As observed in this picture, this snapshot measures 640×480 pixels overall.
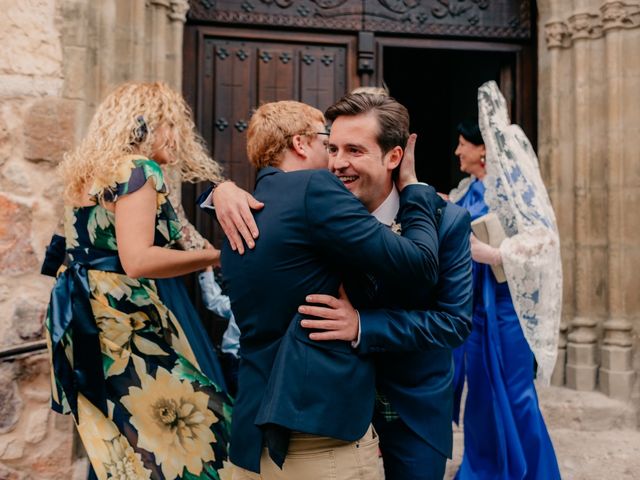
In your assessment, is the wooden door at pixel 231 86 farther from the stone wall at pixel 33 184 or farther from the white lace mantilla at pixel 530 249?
the white lace mantilla at pixel 530 249

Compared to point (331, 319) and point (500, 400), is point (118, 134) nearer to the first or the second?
point (331, 319)

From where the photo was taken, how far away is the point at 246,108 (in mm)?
4051

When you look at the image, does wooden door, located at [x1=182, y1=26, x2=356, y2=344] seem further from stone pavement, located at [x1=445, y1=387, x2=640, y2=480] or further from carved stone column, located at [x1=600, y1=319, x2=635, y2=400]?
carved stone column, located at [x1=600, y1=319, x2=635, y2=400]

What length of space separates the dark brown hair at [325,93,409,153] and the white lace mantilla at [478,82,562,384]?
1.38 meters

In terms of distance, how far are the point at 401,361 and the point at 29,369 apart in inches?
76.9

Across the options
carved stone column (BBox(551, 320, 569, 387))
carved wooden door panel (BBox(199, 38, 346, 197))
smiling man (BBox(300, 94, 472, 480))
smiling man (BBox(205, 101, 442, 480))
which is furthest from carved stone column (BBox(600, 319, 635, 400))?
smiling man (BBox(205, 101, 442, 480))

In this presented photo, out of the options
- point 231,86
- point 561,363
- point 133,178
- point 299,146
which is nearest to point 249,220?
point 299,146

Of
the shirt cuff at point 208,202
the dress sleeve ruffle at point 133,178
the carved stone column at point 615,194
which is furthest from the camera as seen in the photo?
the carved stone column at point 615,194

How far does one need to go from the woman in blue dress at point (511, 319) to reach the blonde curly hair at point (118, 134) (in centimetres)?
135

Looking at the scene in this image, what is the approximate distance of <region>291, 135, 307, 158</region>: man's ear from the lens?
5.14ft

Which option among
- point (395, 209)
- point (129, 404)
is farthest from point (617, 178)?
point (129, 404)

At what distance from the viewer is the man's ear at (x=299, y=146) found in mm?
1566

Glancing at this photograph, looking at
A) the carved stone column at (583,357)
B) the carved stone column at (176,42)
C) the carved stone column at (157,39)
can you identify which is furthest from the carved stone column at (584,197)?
the carved stone column at (157,39)

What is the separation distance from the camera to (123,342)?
211 cm
